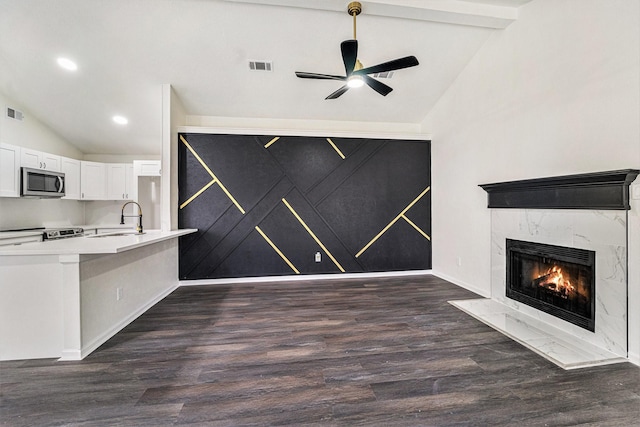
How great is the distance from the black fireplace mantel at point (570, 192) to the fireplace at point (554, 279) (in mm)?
448

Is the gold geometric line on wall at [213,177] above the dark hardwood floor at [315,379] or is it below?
above

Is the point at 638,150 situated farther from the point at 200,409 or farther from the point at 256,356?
the point at 200,409

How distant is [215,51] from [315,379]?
382 centimetres

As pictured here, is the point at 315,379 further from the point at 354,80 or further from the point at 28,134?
the point at 28,134

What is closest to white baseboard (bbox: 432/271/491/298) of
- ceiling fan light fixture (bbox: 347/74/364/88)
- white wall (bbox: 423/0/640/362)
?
white wall (bbox: 423/0/640/362)

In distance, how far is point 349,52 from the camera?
265cm

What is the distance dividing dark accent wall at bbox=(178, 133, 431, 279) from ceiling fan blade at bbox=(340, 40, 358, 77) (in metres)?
2.17

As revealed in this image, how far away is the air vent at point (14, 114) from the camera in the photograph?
162 inches

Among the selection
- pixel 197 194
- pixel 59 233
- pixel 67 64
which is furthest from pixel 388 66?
pixel 59 233

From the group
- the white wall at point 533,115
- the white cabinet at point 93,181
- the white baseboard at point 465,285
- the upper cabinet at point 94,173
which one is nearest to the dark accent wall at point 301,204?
the white baseboard at point 465,285

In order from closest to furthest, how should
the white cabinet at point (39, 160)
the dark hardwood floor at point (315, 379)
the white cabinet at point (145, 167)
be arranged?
the dark hardwood floor at point (315, 379) → the white cabinet at point (39, 160) → the white cabinet at point (145, 167)

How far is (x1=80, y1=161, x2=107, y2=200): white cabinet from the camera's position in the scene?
5.24 m

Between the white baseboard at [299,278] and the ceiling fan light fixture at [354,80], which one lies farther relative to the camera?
the white baseboard at [299,278]

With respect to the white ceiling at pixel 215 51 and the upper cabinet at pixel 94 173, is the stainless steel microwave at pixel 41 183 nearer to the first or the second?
the upper cabinet at pixel 94 173
